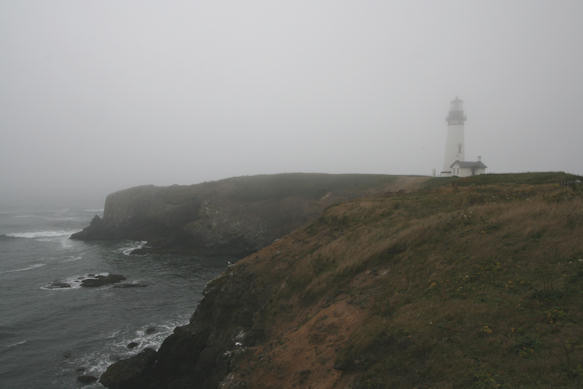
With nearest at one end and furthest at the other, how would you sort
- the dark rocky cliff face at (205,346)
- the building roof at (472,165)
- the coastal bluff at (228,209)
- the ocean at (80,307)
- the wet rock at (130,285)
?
the dark rocky cliff face at (205,346) < the ocean at (80,307) < the wet rock at (130,285) < the building roof at (472,165) < the coastal bluff at (228,209)

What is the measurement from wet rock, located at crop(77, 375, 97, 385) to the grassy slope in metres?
11.8

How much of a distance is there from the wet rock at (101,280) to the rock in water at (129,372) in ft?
62.4

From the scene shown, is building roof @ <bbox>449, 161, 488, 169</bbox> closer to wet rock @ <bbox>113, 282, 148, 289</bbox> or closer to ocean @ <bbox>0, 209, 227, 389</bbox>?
ocean @ <bbox>0, 209, 227, 389</bbox>

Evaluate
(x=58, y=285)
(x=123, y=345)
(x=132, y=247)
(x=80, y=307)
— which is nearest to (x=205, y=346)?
(x=123, y=345)

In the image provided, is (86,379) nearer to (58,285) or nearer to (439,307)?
(58,285)

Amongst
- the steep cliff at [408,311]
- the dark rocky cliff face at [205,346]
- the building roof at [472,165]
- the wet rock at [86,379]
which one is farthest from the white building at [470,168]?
the wet rock at [86,379]

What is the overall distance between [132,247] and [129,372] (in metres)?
40.4

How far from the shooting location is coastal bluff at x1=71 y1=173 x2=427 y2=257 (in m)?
52.6

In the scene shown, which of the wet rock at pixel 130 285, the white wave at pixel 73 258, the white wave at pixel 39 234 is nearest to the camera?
the wet rock at pixel 130 285

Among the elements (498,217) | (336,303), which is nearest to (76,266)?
(336,303)

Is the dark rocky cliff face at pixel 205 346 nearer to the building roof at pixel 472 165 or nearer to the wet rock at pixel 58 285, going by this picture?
the wet rock at pixel 58 285

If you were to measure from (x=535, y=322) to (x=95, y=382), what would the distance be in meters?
22.4

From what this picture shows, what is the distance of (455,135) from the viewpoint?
175 feet

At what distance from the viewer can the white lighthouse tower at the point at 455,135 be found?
52906mm
